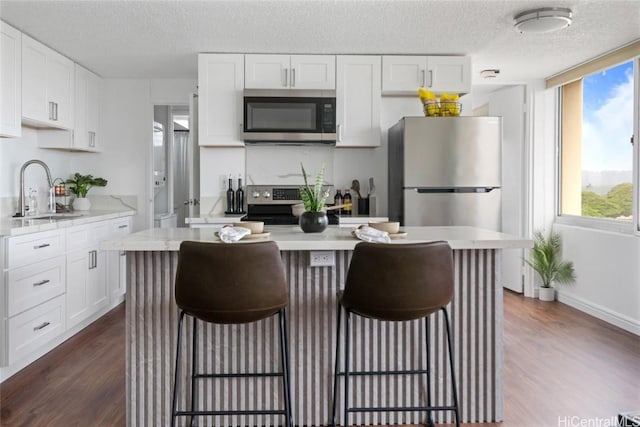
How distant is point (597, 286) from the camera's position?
13.4 feet

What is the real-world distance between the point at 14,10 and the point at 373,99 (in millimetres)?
2674

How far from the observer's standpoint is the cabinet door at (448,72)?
4020mm

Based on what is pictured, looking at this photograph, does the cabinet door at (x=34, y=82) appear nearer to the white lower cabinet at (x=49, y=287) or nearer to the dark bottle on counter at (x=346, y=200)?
the white lower cabinet at (x=49, y=287)

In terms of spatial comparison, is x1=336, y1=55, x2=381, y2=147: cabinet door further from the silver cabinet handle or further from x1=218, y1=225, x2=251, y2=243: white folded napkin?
the silver cabinet handle

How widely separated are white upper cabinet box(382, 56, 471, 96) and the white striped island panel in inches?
87.8

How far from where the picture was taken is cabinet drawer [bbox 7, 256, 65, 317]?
107 inches

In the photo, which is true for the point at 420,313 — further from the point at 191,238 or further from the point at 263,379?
the point at 191,238

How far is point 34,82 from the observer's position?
3484 mm

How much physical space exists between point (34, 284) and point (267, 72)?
7.82 ft

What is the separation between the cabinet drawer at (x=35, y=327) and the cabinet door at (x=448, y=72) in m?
3.38

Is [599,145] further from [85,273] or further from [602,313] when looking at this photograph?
[85,273]

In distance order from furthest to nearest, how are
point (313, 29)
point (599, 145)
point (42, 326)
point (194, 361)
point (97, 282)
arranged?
point (599, 145)
point (97, 282)
point (313, 29)
point (42, 326)
point (194, 361)

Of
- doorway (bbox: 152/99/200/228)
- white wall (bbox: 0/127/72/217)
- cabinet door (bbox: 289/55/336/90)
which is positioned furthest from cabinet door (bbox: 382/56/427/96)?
white wall (bbox: 0/127/72/217)

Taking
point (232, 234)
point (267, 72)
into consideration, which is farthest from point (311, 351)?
point (267, 72)
